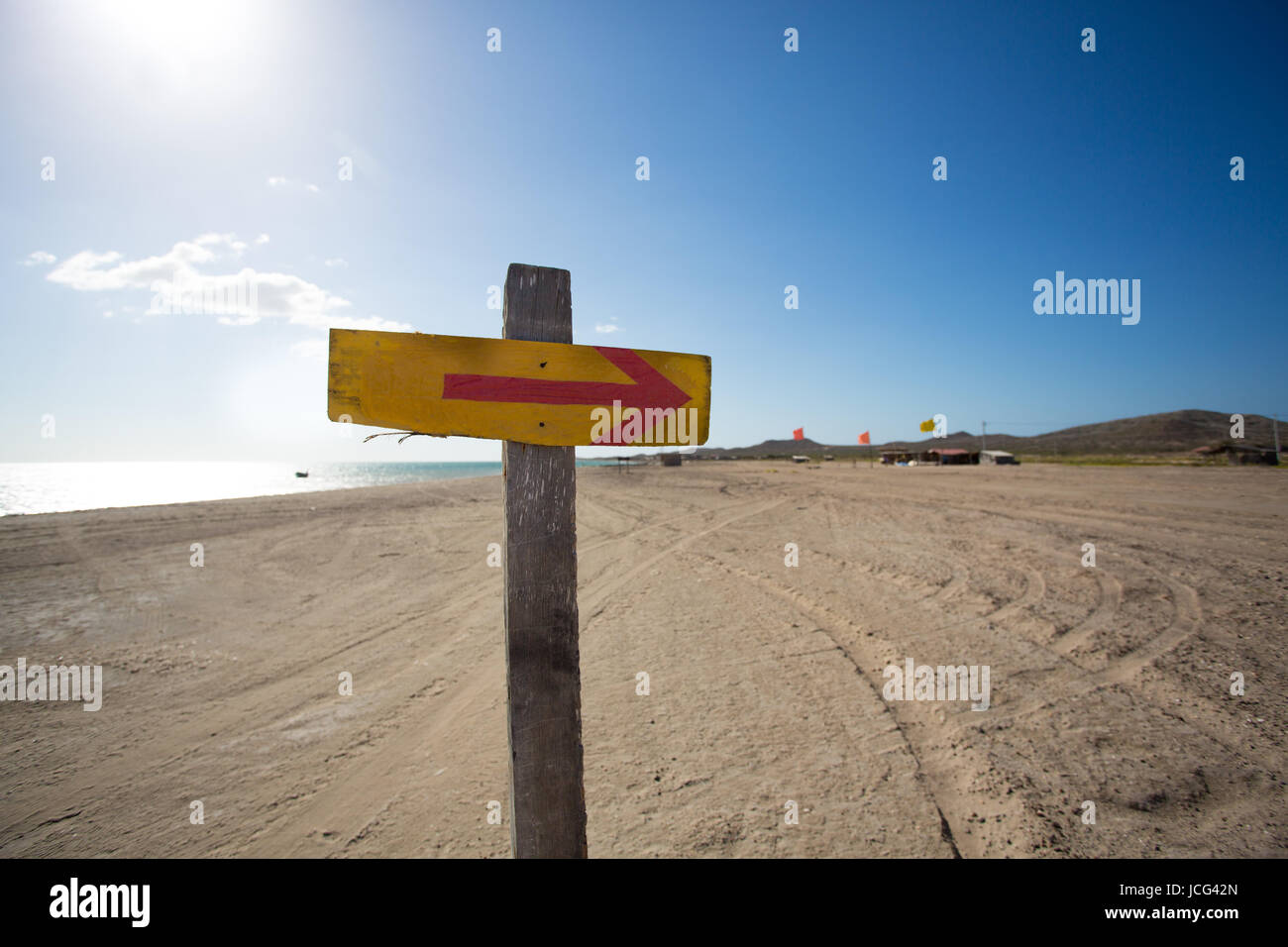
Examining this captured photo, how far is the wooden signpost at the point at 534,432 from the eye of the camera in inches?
58.0

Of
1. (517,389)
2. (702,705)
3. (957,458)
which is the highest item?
(957,458)

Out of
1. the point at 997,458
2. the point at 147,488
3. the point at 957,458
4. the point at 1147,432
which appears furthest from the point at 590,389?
the point at 1147,432

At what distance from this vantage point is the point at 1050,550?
Answer: 27.5 ft

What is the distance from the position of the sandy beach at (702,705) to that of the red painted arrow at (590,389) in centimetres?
241

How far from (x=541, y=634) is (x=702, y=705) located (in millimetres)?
2960

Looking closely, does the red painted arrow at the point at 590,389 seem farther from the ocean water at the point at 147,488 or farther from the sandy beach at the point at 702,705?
the ocean water at the point at 147,488

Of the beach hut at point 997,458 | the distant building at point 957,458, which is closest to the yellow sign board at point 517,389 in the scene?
the beach hut at point 997,458

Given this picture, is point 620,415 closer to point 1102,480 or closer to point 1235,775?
point 1235,775

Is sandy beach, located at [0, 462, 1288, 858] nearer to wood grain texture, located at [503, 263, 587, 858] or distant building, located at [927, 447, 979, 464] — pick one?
wood grain texture, located at [503, 263, 587, 858]

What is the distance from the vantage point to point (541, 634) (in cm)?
157

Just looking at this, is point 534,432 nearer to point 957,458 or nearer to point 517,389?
point 517,389
